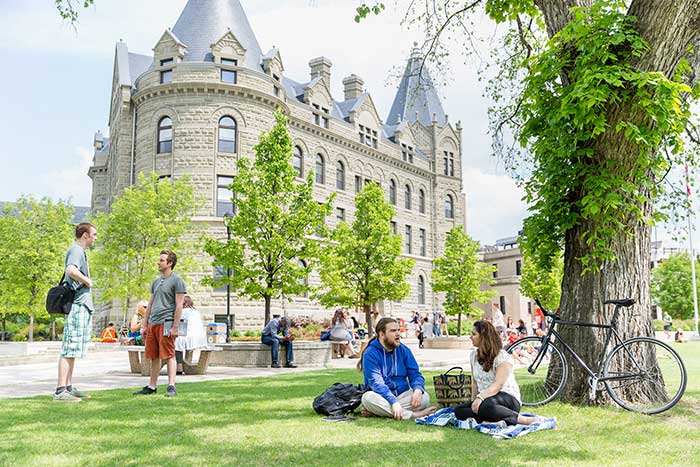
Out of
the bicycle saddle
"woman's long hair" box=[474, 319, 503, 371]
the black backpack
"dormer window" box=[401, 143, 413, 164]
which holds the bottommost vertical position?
the black backpack

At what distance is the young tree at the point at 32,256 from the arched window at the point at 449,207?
3174 centimetres

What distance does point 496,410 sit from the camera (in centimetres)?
594

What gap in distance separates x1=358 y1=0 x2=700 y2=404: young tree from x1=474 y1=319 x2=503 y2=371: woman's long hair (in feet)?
6.30

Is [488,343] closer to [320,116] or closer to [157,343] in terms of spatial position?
[157,343]

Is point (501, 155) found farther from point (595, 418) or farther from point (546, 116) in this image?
point (595, 418)

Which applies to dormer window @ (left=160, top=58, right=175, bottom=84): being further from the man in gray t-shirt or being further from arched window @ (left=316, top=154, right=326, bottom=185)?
the man in gray t-shirt

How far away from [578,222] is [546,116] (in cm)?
145

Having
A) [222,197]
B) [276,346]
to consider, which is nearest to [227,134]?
[222,197]

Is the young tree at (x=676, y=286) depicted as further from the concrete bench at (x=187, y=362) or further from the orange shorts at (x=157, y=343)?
the orange shorts at (x=157, y=343)

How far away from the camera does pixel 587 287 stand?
789cm

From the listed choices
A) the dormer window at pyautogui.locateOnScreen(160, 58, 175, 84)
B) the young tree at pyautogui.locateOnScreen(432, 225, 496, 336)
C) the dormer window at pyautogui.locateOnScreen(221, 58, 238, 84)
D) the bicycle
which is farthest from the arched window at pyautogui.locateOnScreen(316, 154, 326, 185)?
the bicycle

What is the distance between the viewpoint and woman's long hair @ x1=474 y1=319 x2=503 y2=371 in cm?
643

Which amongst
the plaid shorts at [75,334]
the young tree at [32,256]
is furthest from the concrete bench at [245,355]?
the young tree at [32,256]

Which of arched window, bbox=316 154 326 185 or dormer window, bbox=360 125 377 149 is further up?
dormer window, bbox=360 125 377 149
